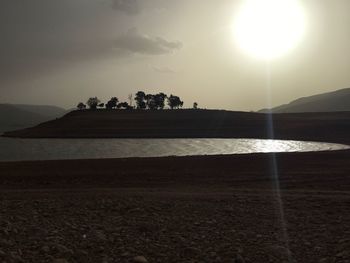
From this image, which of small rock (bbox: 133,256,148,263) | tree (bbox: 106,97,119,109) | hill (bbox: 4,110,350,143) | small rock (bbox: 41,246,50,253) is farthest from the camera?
tree (bbox: 106,97,119,109)

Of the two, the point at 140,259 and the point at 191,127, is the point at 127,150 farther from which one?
the point at 191,127

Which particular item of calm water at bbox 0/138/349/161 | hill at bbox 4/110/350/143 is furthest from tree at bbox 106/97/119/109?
calm water at bbox 0/138/349/161

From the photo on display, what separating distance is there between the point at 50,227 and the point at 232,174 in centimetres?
1405

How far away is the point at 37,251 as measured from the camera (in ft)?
23.9

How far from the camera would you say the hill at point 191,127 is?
8234 centimetres

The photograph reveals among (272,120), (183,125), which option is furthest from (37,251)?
(272,120)

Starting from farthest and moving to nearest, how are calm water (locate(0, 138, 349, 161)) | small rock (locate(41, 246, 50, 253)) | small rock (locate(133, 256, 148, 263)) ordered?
1. calm water (locate(0, 138, 349, 161))
2. small rock (locate(41, 246, 50, 253))
3. small rock (locate(133, 256, 148, 263))

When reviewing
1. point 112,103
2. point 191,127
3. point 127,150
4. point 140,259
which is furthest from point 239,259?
point 112,103

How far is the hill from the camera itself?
82.3 metres

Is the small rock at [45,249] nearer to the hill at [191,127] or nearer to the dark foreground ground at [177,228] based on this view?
the dark foreground ground at [177,228]

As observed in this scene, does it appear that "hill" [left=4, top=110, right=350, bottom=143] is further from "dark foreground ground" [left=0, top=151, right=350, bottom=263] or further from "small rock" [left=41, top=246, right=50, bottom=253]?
"small rock" [left=41, top=246, right=50, bottom=253]

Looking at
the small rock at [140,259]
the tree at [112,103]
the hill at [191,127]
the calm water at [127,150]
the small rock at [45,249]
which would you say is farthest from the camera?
the tree at [112,103]

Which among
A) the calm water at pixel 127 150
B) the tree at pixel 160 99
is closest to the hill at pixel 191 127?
the calm water at pixel 127 150

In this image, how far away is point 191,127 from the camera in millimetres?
95562
